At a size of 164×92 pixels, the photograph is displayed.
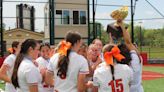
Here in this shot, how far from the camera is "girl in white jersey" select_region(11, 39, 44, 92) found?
4.95m

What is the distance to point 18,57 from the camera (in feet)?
17.0

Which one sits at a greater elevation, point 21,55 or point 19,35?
point 21,55

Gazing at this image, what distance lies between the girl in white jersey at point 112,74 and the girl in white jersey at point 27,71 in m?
0.78

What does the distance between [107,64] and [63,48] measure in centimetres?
65

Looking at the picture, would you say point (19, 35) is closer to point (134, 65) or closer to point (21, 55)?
point (21, 55)

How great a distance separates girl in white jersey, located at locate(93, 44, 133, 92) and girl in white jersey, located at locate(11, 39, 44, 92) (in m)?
0.78

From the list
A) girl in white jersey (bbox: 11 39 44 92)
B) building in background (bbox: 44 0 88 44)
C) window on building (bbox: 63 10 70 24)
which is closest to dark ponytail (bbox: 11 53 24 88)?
girl in white jersey (bbox: 11 39 44 92)

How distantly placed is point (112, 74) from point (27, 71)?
1.07 metres

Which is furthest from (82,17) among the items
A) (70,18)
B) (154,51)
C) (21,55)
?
(21,55)

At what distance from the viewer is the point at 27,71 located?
16.2 feet

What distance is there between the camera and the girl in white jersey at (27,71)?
4945mm

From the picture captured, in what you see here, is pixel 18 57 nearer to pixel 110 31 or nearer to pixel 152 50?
pixel 110 31

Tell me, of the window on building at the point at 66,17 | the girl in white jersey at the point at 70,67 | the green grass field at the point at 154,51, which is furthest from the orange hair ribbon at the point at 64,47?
the green grass field at the point at 154,51

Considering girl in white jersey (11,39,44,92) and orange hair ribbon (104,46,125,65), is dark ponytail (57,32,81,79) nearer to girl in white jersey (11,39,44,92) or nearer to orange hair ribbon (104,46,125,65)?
girl in white jersey (11,39,44,92)
